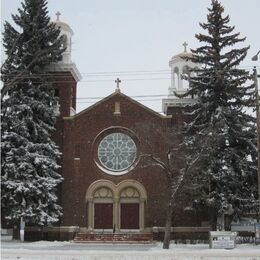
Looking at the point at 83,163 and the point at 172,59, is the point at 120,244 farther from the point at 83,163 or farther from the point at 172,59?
the point at 172,59

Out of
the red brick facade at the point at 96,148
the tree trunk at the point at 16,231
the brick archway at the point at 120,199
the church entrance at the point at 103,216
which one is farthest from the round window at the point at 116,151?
the tree trunk at the point at 16,231

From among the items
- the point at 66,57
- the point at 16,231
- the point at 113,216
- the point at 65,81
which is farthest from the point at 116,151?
the point at 16,231

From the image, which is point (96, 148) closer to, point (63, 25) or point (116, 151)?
point (116, 151)

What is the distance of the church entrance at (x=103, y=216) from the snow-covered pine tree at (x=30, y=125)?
3282 millimetres

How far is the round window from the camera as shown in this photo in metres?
39.4

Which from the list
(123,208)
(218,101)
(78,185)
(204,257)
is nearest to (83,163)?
(78,185)

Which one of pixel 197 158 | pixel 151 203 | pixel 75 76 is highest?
pixel 75 76

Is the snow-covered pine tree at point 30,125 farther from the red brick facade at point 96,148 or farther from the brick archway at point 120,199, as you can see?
the brick archway at point 120,199

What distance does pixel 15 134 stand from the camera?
35.0 meters

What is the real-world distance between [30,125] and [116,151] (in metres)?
7.03

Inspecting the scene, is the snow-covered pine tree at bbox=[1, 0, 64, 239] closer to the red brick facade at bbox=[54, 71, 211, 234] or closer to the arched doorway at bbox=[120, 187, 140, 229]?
the red brick facade at bbox=[54, 71, 211, 234]

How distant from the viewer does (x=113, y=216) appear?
126ft

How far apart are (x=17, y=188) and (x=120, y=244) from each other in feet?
24.4

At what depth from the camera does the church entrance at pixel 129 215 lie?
38.2 metres
